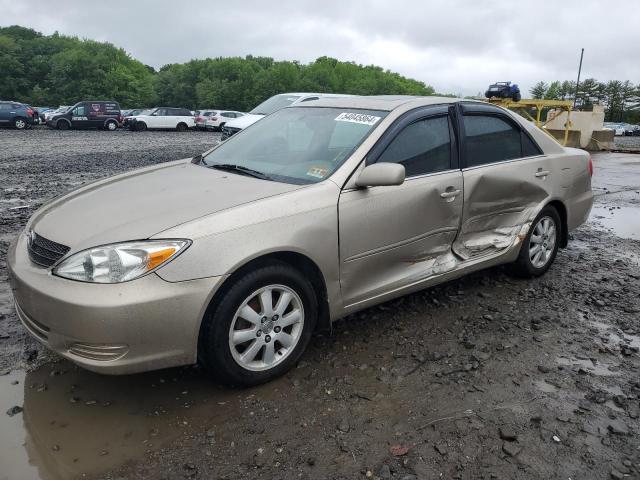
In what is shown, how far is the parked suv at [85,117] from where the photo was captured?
3028 cm

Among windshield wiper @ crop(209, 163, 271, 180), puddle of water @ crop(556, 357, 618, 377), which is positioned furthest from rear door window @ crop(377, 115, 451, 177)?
puddle of water @ crop(556, 357, 618, 377)

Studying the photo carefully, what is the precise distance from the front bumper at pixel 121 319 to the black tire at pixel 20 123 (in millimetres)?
30669

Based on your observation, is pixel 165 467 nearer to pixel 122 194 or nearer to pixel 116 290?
pixel 116 290

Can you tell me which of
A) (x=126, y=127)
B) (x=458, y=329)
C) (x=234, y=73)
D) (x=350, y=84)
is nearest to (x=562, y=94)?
(x=350, y=84)

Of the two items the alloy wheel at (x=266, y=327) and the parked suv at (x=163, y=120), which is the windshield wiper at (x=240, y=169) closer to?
the alloy wheel at (x=266, y=327)

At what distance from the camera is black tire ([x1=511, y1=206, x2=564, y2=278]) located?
15.1 feet

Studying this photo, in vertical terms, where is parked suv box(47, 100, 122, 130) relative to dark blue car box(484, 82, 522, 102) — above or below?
below

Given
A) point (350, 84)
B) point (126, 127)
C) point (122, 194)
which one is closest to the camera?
point (122, 194)

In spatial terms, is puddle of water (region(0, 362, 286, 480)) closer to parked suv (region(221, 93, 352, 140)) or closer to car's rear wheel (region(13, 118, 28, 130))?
parked suv (region(221, 93, 352, 140))

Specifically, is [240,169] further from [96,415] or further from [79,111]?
[79,111]

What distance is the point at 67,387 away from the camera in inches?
119

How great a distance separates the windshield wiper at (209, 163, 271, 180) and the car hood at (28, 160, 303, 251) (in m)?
0.07

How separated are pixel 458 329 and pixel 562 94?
107841 millimetres

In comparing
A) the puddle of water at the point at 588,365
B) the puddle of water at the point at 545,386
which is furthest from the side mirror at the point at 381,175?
the puddle of water at the point at 588,365
